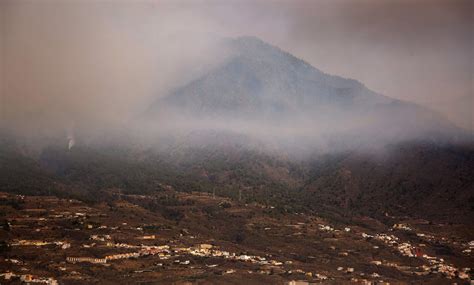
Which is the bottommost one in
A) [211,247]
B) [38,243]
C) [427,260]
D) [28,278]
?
[28,278]

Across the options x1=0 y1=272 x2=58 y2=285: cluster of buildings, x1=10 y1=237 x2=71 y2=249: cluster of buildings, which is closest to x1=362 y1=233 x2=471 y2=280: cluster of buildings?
x1=10 y1=237 x2=71 y2=249: cluster of buildings

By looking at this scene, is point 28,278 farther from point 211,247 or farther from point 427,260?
point 427,260

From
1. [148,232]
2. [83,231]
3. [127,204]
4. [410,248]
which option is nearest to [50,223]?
[83,231]

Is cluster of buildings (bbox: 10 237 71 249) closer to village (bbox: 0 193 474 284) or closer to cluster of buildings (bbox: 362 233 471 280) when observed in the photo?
village (bbox: 0 193 474 284)

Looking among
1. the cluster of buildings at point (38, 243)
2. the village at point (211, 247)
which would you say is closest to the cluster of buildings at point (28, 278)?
the village at point (211, 247)

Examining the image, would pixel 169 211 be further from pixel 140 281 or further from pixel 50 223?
pixel 140 281

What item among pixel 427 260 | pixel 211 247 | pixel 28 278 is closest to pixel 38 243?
pixel 28 278

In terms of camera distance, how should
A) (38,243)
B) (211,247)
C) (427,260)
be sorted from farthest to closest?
(427,260)
(211,247)
(38,243)

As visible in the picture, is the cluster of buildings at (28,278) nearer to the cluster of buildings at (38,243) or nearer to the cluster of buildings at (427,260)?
the cluster of buildings at (38,243)
